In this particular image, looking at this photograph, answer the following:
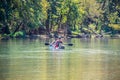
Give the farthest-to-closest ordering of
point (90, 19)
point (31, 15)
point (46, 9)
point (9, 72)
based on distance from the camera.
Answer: point (90, 19), point (46, 9), point (31, 15), point (9, 72)

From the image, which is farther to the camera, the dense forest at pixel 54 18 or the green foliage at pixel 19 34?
the green foliage at pixel 19 34

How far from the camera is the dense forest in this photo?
103m

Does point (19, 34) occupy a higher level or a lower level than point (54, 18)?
lower

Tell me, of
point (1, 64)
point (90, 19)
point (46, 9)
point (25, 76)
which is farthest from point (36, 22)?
point (25, 76)

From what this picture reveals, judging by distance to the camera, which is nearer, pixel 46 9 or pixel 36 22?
pixel 36 22

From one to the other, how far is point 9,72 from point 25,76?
287 centimetres

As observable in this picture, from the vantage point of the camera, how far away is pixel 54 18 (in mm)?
121000

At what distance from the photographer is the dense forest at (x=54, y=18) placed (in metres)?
103

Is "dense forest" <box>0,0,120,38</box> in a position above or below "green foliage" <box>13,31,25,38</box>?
above

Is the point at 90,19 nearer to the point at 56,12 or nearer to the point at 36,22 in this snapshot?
the point at 56,12

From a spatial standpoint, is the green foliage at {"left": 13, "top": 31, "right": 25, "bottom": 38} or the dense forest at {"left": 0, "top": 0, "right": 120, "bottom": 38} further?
the green foliage at {"left": 13, "top": 31, "right": 25, "bottom": 38}

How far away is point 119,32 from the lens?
463 feet

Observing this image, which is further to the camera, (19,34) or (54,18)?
(54,18)

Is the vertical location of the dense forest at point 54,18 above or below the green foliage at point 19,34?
above
